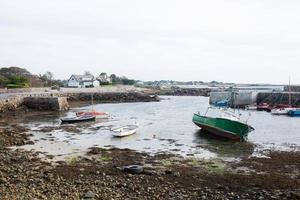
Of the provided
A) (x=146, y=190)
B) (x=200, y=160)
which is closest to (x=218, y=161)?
(x=200, y=160)

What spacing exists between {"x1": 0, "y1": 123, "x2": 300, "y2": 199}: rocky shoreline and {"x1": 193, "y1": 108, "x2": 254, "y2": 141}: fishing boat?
515 centimetres

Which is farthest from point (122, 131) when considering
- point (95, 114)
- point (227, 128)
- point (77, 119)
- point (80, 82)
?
point (80, 82)

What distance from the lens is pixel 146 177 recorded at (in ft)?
55.7

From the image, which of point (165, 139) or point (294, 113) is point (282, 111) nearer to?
point (294, 113)

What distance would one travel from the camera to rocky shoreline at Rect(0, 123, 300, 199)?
1423cm

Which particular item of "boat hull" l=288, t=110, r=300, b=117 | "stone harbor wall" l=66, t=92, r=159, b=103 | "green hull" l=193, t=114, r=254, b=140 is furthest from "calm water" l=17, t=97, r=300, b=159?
"stone harbor wall" l=66, t=92, r=159, b=103

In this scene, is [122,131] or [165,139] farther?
[122,131]

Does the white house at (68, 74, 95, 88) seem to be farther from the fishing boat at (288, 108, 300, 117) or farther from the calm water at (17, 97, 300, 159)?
the calm water at (17, 97, 300, 159)

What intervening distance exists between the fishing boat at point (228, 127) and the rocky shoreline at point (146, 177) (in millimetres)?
5148

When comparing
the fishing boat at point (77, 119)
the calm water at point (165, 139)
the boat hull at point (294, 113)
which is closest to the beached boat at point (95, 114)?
the fishing boat at point (77, 119)

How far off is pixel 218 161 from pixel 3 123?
23359mm

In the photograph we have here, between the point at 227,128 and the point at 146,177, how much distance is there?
530 inches

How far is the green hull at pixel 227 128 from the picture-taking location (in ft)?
93.2

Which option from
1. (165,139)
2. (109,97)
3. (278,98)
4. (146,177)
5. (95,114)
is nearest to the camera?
(146,177)
